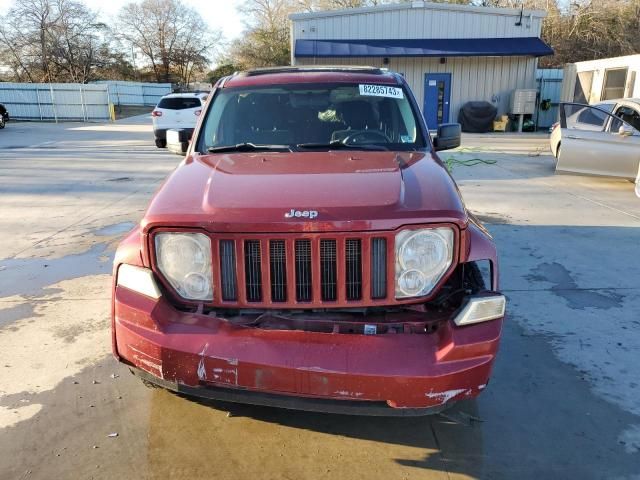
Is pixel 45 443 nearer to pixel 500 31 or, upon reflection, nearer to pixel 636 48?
pixel 500 31

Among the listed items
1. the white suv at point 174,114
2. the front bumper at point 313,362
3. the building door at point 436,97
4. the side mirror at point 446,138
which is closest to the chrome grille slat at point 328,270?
the front bumper at point 313,362

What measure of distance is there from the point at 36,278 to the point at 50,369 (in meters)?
1.94

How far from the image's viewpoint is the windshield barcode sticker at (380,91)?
3.88 metres

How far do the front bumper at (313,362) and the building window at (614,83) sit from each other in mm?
17709

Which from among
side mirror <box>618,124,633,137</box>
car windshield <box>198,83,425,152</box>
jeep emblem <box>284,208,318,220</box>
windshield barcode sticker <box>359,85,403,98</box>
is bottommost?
side mirror <box>618,124,633,137</box>

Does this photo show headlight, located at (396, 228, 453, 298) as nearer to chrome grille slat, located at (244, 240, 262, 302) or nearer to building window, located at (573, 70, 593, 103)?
chrome grille slat, located at (244, 240, 262, 302)

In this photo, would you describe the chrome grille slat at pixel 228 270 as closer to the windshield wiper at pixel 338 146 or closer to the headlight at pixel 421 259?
the headlight at pixel 421 259

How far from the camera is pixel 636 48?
2859cm

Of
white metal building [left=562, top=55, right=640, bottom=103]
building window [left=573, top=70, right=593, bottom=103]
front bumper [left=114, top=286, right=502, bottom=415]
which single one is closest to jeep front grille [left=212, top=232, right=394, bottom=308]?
front bumper [left=114, top=286, right=502, bottom=415]

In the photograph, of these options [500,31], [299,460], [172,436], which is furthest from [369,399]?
[500,31]

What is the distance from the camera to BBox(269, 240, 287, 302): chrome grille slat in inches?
93.3

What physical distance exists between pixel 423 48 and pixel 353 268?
19.5 metres

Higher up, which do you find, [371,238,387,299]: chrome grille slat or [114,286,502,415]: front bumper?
[371,238,387,299]: chrome grille slat

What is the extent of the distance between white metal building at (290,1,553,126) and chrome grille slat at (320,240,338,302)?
1854 cm
